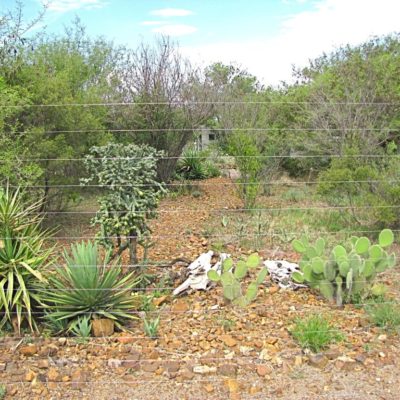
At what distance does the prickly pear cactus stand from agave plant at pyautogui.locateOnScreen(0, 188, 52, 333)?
216cm

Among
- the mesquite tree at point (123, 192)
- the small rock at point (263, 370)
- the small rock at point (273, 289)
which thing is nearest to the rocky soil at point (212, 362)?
the small rock at point (263, 370)

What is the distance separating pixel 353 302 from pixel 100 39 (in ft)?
28.9

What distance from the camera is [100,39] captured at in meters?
10.4

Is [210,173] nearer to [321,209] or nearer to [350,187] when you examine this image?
[321,209]

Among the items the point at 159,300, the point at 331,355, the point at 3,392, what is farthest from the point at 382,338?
the point at 3,392

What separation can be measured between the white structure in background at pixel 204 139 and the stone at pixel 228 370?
25.8 feet

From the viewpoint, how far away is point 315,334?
309 cm

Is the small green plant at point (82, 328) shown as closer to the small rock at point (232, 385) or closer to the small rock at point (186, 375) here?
the small rock at point (186, 375)

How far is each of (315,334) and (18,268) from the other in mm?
2263

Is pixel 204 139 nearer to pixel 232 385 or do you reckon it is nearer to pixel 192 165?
pixel 192 165

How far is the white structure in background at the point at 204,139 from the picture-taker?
10531 millimetres

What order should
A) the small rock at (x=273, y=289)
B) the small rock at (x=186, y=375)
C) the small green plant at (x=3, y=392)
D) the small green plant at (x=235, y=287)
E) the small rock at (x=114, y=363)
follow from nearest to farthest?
1. the small green plant at (x=3, y=392)
2. the small rock at (x=186, y=375)
3. the small rock at (x=114, y=363)
4. the small green plant at (x=235, y=287)
5. the small rock at (x=273, y=289)

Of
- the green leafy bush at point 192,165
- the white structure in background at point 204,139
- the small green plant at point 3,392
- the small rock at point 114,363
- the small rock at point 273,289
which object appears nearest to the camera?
the small green plant at point 3,392

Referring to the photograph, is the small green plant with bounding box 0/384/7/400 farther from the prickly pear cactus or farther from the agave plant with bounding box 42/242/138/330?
the prickly pear cactus
